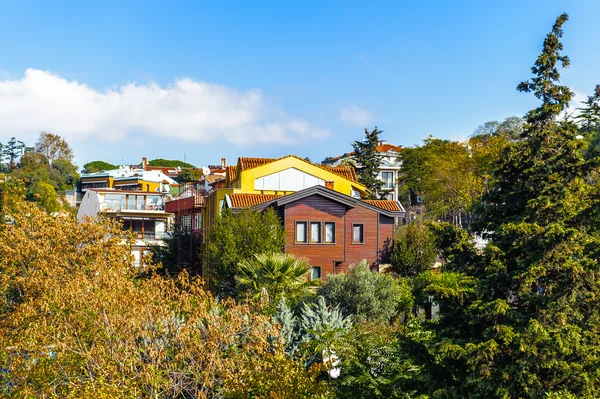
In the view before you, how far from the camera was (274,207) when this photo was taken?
110 ft

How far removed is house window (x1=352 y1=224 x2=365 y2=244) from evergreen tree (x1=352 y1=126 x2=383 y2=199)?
79.0ft

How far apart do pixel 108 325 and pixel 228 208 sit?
20.0 m

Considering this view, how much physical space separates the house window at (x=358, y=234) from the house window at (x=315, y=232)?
237cm

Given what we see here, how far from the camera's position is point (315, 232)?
33906 mm

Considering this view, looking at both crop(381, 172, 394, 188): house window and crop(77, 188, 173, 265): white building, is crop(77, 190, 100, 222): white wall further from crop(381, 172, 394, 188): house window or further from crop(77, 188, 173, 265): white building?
crop(381, 172, 394, 188): house window

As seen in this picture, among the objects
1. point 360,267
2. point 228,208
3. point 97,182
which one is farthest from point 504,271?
point 97,182

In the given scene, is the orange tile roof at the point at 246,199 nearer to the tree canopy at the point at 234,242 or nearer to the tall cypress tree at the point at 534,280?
the tree canopy at the point at 234,242

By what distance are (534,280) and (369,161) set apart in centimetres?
5073

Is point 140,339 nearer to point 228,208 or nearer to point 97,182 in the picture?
point 228,208

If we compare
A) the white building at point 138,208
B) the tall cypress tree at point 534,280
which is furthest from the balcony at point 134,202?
the tall cypress tree at point 534,280

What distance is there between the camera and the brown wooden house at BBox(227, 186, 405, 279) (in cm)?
3331

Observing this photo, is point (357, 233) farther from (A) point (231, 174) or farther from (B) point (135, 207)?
(B) point (135, 207)

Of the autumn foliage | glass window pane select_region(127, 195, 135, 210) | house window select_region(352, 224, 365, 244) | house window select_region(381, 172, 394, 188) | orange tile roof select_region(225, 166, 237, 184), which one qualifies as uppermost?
house window select_region(381, 172, 394, 188)

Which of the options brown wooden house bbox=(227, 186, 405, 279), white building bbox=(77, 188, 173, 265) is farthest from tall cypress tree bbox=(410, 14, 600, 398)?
white building bbox=(77, 188, 173, 265)
